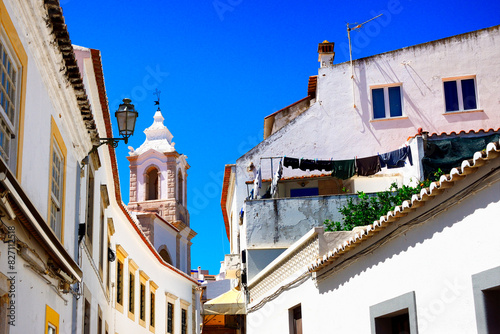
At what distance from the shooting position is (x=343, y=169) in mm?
20875

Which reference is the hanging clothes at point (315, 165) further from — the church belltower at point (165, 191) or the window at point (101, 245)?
the church belltower at point (165, 191)

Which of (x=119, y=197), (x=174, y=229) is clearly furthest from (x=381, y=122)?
(x=174, y=229)

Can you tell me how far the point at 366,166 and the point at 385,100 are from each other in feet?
10.7

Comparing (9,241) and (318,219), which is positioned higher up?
(318,219)

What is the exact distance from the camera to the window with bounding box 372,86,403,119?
22891 mm

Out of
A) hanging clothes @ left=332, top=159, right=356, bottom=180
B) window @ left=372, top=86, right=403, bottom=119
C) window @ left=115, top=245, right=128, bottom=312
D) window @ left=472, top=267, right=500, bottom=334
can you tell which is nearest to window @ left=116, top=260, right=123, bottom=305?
window @ left=115, top=245, right=128, bottom=312

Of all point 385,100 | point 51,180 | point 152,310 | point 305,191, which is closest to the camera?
point 51,180

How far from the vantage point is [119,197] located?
17.5 metres

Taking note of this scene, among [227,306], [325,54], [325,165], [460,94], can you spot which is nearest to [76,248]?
[227,306]

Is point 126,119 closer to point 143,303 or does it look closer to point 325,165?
point 325,165

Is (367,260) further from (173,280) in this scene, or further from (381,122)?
(173,280)

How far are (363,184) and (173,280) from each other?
11270mm

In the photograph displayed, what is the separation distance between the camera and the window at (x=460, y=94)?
74.0 ft

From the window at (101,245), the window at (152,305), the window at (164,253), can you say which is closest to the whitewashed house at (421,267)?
the window at (101,245)
